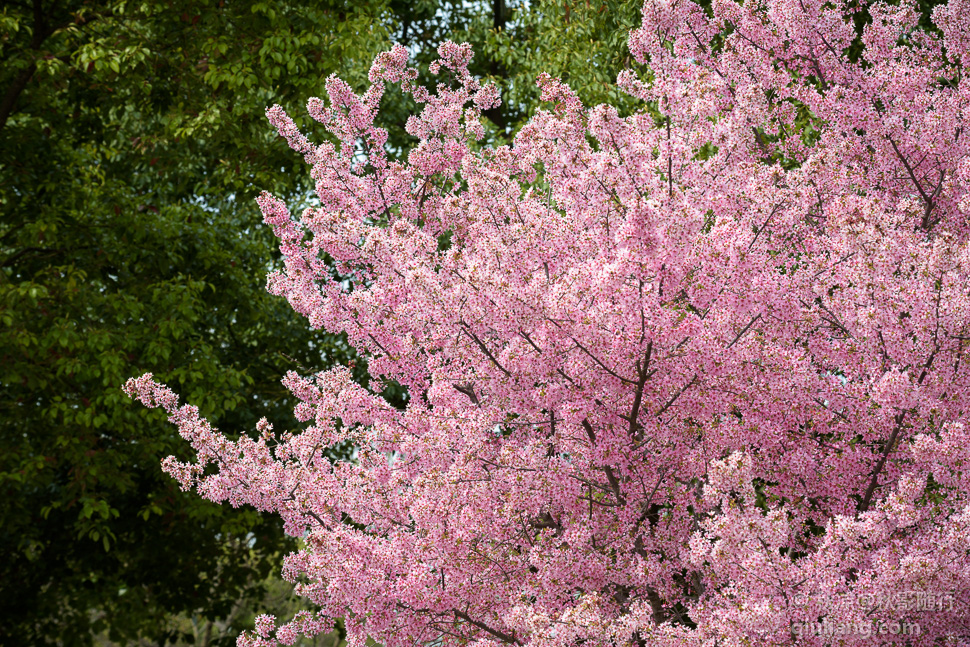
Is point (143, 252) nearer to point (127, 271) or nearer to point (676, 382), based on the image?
point (127, 271)

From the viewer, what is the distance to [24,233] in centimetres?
→ 1109

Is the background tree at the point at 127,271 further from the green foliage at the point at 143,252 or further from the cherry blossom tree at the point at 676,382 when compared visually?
the cherry blossom tree at the point at 676,382

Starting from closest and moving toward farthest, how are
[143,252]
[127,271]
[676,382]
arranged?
[676,382], [143,252], [127,271]

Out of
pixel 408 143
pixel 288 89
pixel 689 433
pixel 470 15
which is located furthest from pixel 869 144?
pixel 470 15

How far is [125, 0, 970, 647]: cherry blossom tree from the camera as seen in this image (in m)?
4.25

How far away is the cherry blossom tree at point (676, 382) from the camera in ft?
13.9

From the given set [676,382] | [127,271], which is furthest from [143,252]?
[676,382]

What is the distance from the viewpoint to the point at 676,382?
4.83m

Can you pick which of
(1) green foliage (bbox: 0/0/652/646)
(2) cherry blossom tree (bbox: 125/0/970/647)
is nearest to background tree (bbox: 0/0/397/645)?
(1) green foliage (bbox: 0/0/652/646)

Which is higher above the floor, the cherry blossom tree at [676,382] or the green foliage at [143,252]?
the green foliage at [143,252]

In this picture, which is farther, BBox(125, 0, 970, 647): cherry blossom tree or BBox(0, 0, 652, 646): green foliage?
BBox(0, 0, 652, 646): green foliage

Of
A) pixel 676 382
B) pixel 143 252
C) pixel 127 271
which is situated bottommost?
pixel 676 382

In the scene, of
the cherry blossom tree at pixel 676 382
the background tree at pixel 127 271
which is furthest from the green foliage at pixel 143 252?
the cherry blossom tree at pixel 676 382

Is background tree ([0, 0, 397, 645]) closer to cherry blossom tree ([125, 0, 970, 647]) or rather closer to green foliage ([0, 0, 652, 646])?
green foliage ([0, 0, 652, 646])
